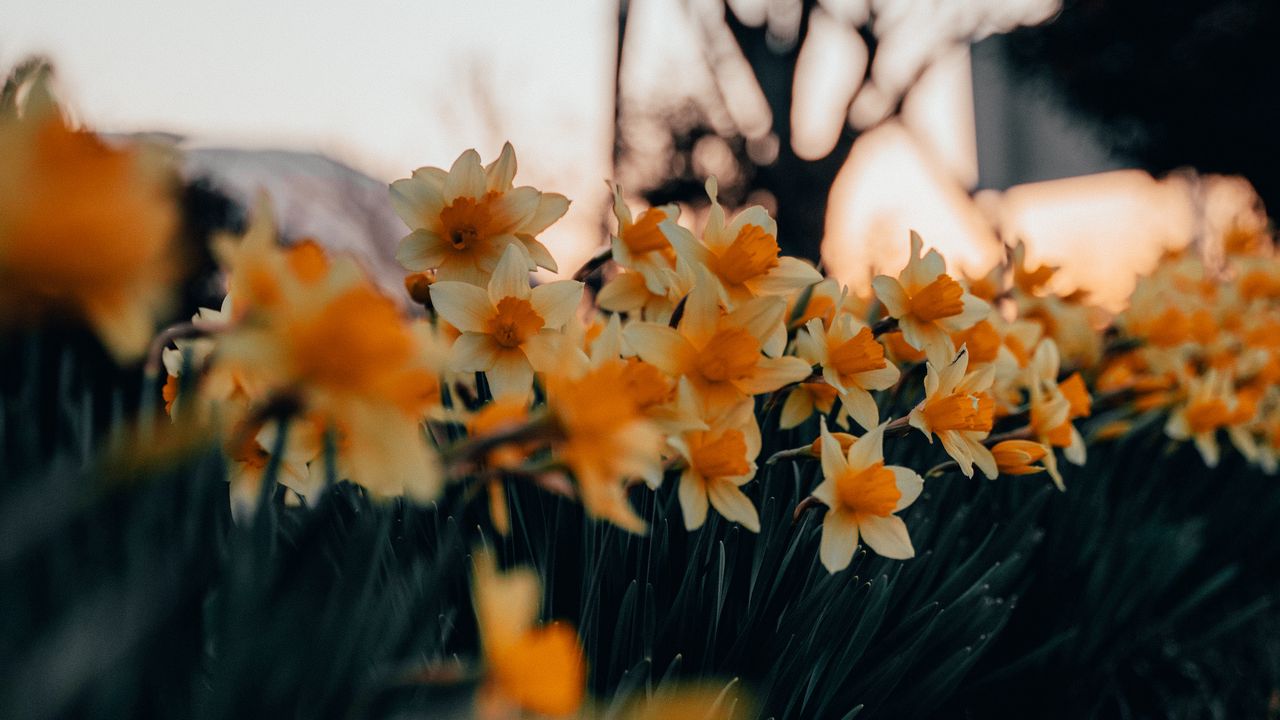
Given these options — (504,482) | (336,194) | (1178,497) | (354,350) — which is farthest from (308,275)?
(336,194)

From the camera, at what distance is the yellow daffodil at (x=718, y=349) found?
2.26 feet

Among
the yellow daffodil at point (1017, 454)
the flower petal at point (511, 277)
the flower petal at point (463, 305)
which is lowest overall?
the yellow daffodil at point (1017, 454)

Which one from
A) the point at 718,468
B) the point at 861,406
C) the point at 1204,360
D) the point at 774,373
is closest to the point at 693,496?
the point at 718,468

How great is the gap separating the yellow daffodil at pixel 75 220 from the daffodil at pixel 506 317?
382 millimetres

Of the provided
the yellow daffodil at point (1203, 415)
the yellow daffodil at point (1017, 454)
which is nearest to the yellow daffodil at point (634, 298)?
the yellow daffodil at point (1017, 454)

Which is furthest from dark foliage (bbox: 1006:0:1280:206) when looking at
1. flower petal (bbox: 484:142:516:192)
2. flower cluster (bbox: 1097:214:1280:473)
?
flower petal (bbox: 484:142:516:192)

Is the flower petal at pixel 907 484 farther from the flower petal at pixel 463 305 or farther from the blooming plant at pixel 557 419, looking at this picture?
the flower petal at pixel 463 305

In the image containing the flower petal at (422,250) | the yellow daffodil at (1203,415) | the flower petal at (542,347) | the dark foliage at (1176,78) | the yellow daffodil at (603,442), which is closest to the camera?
the yellow daffodil at (603,442)

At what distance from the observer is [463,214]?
2.54 feet

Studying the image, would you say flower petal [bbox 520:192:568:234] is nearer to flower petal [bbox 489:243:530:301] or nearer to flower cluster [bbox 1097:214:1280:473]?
flower petal [bbox 489:243:530:301]

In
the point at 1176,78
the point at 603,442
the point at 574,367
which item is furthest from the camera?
the point at 1176,78

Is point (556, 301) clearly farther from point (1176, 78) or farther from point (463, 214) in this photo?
point (1176, 78)

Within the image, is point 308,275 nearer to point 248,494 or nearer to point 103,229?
point 103,229

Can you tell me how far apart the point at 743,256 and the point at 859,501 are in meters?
0.25
